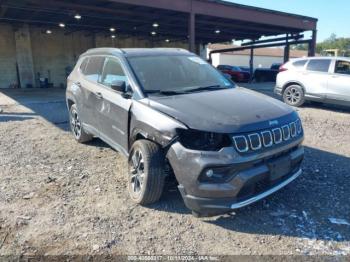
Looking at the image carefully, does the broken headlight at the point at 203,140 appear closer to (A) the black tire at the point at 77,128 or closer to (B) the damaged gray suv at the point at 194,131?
(B) the damaged gray suv at the point at 194,131

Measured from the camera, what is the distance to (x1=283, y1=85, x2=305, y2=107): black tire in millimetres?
10440

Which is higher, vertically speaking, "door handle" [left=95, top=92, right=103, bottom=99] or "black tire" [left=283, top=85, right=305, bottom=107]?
"door handle" [left=95, top=92, right=103, bottom=99]

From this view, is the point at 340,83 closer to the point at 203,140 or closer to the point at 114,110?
the point at 114,110

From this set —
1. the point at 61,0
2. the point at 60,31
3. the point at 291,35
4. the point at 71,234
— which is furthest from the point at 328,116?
the point at 60,31

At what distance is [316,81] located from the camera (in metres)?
9.96

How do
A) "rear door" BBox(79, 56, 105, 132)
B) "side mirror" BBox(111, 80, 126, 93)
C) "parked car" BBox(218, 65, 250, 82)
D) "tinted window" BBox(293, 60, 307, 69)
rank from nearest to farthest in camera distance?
"side mirror" BBox(111, 80, 126, 93) → "rear door" BBox(79, 56, 105, 132) → "tinted window" BBox(293, 60, 307, 69) → "parked car" BBox(218, 65, 250, 82)

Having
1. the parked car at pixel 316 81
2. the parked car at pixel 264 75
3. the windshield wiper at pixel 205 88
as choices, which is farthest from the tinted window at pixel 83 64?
the parked car at pixel 264 75

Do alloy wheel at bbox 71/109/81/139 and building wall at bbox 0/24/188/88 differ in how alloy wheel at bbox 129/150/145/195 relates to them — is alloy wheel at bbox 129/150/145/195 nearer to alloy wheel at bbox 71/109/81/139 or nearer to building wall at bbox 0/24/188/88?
alloy wheel at bbox 71/109/81/139

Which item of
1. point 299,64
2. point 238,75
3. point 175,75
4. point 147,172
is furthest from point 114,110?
point 238,75

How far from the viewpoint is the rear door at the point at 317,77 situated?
9.83 metres

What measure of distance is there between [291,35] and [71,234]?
24.8 meters

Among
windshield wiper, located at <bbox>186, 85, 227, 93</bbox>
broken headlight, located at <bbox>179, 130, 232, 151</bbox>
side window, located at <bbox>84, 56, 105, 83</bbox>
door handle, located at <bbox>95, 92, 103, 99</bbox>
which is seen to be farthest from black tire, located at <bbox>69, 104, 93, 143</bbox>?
broken headlight, located at <bbox>179, 130, 232, 151</bbox>

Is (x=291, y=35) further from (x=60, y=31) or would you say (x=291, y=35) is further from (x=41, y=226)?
(x=41, y=226)

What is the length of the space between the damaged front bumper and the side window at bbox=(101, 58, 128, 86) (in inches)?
64.8
